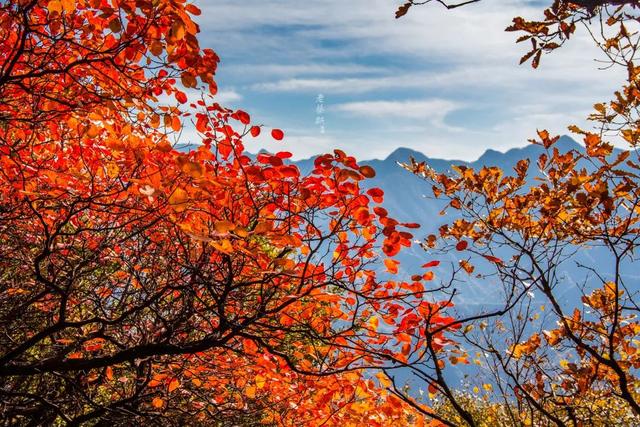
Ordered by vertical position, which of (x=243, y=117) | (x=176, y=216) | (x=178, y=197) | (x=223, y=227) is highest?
(x=243, y=117)

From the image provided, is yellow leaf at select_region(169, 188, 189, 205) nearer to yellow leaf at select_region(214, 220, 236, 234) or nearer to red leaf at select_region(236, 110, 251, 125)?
yellow leaf at select_region(214, 220, 236, 234)

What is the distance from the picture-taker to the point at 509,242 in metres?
5.02

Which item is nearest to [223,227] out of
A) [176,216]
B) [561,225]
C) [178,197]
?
[178,197]

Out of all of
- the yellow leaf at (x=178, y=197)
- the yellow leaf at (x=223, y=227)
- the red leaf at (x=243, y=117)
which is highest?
the red leaf at (x=243, y=117)

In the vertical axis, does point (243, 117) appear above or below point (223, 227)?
above

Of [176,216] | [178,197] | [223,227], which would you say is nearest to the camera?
[223,227]

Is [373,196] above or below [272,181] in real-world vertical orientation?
below

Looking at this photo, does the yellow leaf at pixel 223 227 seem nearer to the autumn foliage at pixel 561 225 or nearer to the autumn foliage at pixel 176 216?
the autumn foliage at pixel 176 216

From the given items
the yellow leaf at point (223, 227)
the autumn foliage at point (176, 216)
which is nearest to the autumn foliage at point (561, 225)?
the autumn foliage at point (176, 216)

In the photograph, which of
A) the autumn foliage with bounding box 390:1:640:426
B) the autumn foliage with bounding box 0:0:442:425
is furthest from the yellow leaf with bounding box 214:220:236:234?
the autumn foliage with bounding box 390:1:640:426

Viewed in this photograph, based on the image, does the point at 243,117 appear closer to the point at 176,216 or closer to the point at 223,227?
the point at 176,216

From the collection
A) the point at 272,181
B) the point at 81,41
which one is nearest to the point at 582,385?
the point at 272,181

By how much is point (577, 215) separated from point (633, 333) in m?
1.54

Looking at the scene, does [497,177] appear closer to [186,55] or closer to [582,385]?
[582,385]
